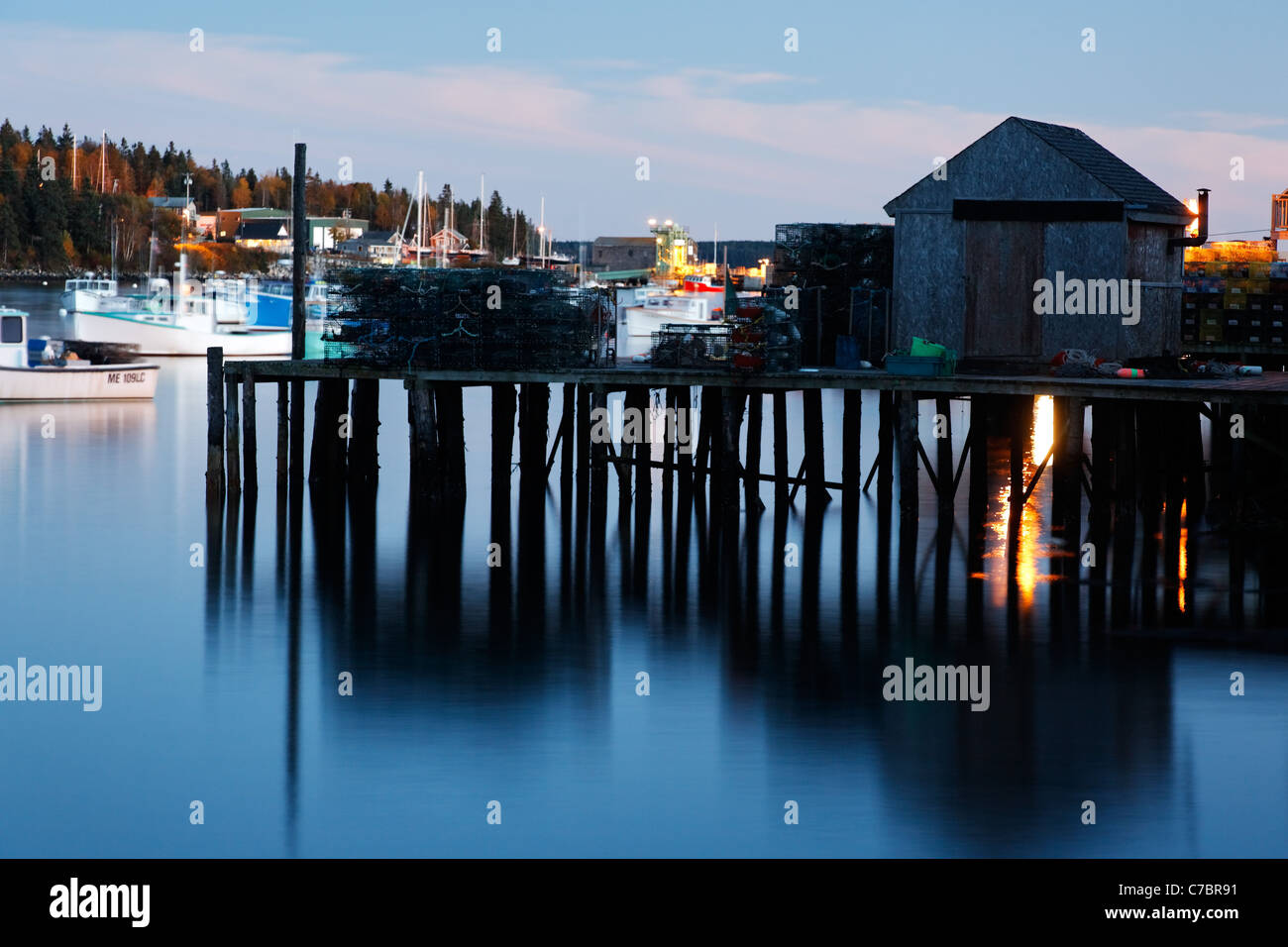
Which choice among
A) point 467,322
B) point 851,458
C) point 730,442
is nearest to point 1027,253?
point 851,458

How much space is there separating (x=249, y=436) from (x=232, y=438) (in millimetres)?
783

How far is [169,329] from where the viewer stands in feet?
238

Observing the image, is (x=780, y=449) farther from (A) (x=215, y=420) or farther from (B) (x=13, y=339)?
(B) (x=13, y=339)

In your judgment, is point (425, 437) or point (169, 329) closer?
point (425, 437)

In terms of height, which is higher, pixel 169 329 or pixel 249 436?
pixel 169 329

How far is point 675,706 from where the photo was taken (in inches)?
716

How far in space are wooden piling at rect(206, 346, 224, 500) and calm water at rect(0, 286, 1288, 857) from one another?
2.62 ft

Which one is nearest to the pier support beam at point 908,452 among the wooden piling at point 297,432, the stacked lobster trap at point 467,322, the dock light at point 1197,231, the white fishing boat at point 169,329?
the stacked lobster trap at point 467,322

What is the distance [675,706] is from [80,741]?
595 cm

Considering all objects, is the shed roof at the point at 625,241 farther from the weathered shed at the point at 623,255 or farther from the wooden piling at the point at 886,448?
the wooden piling at the point at 886,448

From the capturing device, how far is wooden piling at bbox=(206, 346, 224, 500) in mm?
27141

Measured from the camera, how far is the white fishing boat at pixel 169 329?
2773 inches
